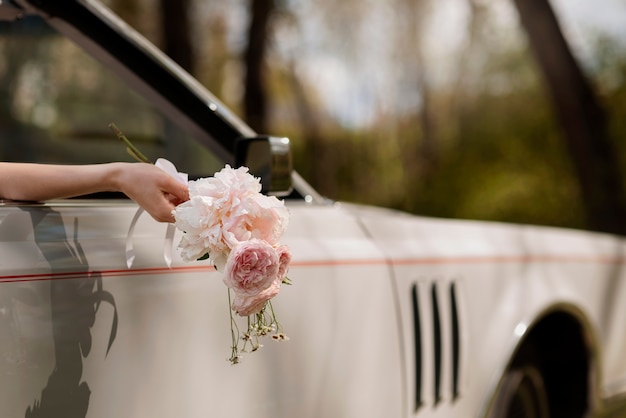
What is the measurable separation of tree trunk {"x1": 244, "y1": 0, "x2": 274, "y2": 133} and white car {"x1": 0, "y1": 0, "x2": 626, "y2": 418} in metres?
8.36

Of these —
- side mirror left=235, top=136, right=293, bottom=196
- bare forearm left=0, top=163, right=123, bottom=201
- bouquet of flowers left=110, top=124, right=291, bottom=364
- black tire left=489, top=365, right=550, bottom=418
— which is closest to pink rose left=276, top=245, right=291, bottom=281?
bouquet of flowers left=110, top=124, right=291, bottom=364

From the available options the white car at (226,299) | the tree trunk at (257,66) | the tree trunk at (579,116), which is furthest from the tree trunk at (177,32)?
the white car at (226,299)

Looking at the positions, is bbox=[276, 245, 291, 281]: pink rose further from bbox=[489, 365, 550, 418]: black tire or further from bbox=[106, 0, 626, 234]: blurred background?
bbox=[106, 0, 626, 234]: blurred background

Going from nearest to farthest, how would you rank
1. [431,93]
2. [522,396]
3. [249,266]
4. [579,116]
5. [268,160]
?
[249,266]
[268,160]
[522,396]
[579,116]
[431,93]

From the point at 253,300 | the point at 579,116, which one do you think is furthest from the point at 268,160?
the point at 579,116

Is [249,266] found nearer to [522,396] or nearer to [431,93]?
[522,396]

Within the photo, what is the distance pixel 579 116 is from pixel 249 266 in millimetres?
8579

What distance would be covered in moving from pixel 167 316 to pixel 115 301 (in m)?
0.14

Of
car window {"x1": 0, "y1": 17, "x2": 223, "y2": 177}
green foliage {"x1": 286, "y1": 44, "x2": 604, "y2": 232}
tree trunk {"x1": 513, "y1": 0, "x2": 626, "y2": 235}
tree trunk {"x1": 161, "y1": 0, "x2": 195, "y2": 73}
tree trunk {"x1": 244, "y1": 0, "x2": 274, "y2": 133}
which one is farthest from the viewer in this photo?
green foliage {"x1": 286, "y1": 44, "x2": 604, "y2": 232}

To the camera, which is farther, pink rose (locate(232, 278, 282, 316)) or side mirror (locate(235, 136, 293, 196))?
side mirror (locate(235, 136, 293, 196))

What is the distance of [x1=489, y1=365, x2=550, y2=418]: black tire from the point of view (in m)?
3.28

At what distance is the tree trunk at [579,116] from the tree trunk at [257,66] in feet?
12.9

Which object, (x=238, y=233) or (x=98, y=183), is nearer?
(x=238, y=233)

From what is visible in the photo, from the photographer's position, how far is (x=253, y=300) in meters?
1.79
